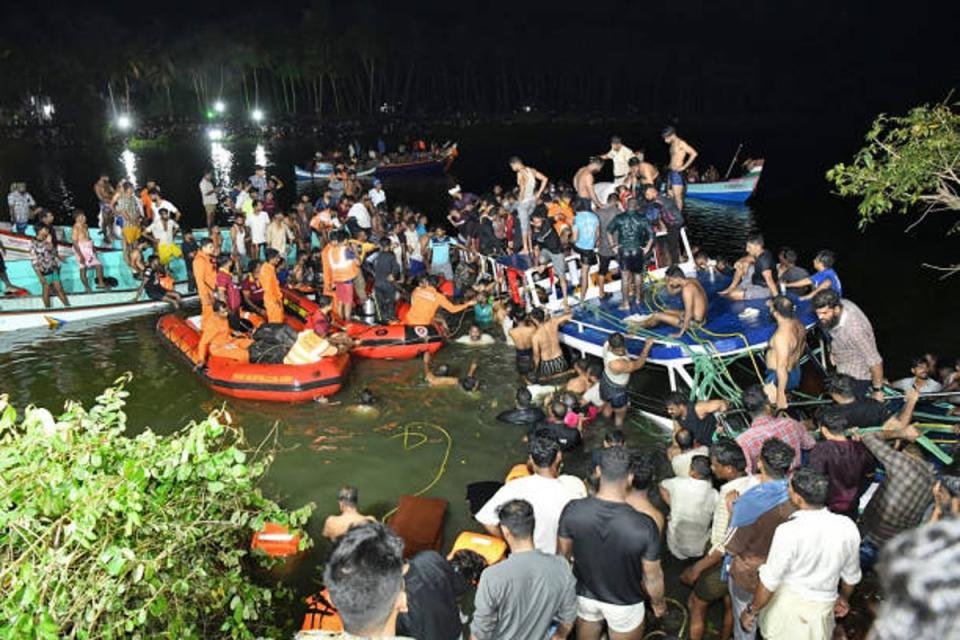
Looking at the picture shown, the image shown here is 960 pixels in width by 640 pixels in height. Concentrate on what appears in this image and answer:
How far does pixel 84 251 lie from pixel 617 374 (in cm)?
1181

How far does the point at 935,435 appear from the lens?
7.66 meters

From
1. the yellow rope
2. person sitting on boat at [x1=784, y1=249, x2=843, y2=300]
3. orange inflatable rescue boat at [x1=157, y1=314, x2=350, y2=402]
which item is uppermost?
person sitting on boat at [x1=784, y1=249, x2=843, y2=300]

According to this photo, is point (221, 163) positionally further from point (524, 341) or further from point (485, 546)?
point (485, 546)

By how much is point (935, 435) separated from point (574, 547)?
5.52 m

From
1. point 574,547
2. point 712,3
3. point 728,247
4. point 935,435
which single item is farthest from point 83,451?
point 712,3

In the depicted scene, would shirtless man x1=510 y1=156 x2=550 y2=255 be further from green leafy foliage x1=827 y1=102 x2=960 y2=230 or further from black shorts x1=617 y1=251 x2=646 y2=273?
green leafy foliage x1=827 y1=102 x2=960 y2=230

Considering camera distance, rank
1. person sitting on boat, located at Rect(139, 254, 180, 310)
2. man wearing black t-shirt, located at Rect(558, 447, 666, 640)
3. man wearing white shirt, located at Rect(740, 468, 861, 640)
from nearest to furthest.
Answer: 1. man wearing white shirt, located at Rect(740, 468, 861, 640)
2. man wearing black t-shirt, located at Rect(558, 447, 666, 640)
3. person sitting on boat, located at Rect(139, 254, 180, 310)

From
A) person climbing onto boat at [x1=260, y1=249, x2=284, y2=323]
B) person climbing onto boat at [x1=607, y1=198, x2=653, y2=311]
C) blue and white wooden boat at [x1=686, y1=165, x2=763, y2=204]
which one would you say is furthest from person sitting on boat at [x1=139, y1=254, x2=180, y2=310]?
blue and white wooden boat at [x1=686, y1=165, x2=763, y2=204]

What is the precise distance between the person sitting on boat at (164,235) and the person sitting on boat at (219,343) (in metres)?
5.29

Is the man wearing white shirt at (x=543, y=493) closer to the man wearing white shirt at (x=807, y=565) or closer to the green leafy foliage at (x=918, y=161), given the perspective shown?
the man wearing white shirt at (x=807, y=565)

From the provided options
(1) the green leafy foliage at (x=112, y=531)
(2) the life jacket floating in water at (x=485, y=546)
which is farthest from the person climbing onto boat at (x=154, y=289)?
(2) the life jacket floating in water at (x=485, y=546)

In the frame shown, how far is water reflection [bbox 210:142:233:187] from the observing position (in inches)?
1571

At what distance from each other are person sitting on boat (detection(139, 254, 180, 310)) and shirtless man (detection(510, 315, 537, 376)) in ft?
25.2

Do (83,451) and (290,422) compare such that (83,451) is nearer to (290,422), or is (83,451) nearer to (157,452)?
(157,452)
